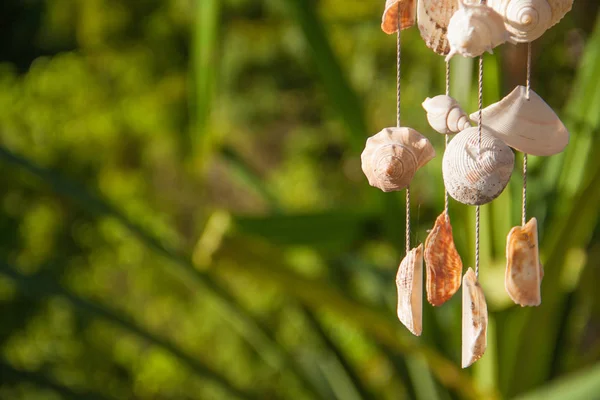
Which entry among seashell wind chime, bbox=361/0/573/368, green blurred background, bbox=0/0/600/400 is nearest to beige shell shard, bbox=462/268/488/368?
seashell wind chime, bbox=361/0/573/368

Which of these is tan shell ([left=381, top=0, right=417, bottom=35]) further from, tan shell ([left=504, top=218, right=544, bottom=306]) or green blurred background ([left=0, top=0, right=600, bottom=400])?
green blurred background ([left=0, top=0, right=600, bottom=400])

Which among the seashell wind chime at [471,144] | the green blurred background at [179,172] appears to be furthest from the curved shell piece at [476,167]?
the green blurred background at [179,172]

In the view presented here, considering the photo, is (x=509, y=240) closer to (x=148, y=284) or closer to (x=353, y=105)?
(x=353, y=105)

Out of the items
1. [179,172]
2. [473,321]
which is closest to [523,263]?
[473,321]

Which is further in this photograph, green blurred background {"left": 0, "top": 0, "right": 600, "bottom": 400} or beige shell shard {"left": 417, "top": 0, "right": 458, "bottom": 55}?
green blurred background {"left": 0, "top": 0, "right": 600, "bottom": 400}

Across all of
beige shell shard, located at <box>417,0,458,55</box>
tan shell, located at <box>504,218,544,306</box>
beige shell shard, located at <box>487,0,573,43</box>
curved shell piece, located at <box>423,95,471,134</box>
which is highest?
beige shell shard, located at <box>417,0,458,55</box>

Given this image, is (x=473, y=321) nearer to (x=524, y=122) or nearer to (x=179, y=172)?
(x=524, y=122)

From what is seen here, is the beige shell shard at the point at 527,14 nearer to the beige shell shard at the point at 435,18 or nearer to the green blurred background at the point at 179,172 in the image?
the beige shell shard at the point at 435,18
